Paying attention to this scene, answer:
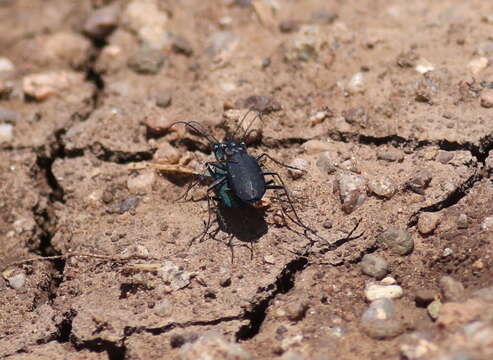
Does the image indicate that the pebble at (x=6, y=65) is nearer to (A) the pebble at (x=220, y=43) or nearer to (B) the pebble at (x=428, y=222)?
(A) the pebble at (x=220, y=43)

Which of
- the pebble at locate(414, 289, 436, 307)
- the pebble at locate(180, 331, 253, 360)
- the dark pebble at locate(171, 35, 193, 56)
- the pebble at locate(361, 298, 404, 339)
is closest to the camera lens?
the pebble at locate(180, 331, 253, 360)

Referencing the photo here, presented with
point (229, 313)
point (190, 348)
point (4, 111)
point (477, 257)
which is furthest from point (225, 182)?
point (4, 111)

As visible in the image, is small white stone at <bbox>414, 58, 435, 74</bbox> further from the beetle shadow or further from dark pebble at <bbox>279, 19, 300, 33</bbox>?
the beetle shadow

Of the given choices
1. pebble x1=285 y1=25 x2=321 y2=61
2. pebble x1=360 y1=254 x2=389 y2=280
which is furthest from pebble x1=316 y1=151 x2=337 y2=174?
pebble x1=285 y1=25 x2=321 y2=61

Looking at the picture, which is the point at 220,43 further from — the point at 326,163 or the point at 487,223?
the point at 487,223

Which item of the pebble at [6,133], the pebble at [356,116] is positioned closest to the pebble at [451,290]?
the pebble at [356,116]

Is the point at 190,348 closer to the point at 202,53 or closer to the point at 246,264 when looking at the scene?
the point at 246,264
